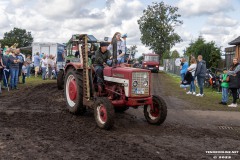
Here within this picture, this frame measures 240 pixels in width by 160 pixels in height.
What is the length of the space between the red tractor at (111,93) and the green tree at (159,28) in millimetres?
60510

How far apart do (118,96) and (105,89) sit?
460mm

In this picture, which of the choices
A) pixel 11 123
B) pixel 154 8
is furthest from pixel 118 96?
pixel 154 8

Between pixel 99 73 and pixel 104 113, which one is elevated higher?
pixel 99 73

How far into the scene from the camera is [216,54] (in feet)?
96.8

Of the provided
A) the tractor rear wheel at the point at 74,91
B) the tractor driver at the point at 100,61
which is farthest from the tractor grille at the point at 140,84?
the tractor rear wheel at the point at 74,91

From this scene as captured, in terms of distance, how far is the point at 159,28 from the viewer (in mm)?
67875

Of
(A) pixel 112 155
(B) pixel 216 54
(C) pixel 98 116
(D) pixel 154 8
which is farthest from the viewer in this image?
(D) pixel 154 8

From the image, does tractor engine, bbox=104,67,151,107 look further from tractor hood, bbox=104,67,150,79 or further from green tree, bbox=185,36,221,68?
green tree, bbox=185,36,221,68

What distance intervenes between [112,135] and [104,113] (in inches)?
24.3

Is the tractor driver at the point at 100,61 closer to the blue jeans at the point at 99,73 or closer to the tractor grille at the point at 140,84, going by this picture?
the blue jeans at the point at 99,73

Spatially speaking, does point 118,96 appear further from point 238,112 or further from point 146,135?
point 238,112

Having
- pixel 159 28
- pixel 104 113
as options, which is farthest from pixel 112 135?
pixel 159 28

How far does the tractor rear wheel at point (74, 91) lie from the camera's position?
8.16 metres

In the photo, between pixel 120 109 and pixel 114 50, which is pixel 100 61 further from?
pixel 120 109
